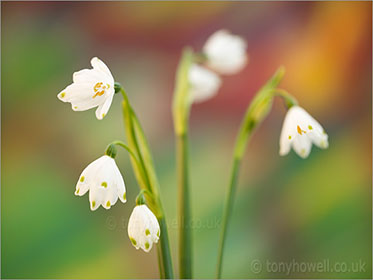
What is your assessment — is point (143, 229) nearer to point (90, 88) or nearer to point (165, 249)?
point (165, 249)

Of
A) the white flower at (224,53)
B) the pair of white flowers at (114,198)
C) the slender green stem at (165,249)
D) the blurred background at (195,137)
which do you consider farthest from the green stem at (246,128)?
the blurred background at (195,137)

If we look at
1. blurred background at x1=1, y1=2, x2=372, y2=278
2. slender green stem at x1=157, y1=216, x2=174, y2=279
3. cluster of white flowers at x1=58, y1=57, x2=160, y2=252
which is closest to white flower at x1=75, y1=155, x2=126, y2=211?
cluster of white flowers at x1=58, y1=57, x2=160, y2=252

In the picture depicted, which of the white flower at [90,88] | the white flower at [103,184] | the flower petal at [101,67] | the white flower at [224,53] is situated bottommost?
the white flower at [103,184]

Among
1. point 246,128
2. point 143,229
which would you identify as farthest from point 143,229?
point 246,128

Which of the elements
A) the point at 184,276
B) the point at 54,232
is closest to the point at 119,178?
the point at 184,276

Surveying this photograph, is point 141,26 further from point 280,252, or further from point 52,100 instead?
point 280,252

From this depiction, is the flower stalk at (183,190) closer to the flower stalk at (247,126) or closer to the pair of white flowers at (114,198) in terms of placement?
the flower stalk at (247,126)
